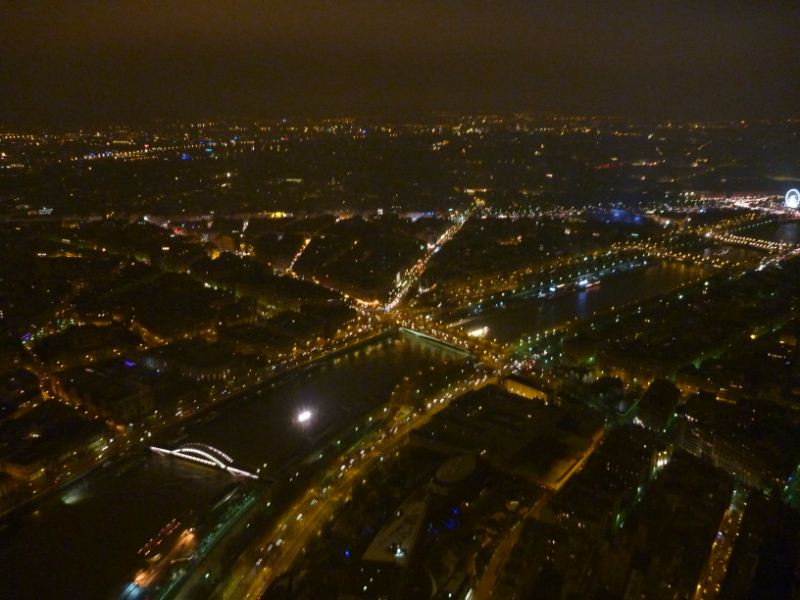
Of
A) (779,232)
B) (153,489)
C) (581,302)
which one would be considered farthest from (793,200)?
(153,489)

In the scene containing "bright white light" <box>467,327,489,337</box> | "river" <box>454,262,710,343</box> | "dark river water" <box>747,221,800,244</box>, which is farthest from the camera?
"dark river water" <box>747,221,800,244</box>

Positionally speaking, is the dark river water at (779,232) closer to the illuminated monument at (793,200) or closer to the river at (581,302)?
the illuminated monument at (793,200)

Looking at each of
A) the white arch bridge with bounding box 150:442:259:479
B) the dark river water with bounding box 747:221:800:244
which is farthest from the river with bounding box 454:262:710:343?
the white arch bridge with bounding box 150:442:259:479

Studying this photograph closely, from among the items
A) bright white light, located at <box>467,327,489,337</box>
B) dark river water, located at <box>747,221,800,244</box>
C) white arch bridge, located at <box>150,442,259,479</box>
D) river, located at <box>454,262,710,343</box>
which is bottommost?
dark river water, located at <box>747,221,800,244</box>

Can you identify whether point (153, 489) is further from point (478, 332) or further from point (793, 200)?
point (793, 200)

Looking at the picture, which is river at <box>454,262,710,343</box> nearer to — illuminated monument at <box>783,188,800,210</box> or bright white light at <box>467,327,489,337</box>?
bright white light at <box>467,327,489,337</box>

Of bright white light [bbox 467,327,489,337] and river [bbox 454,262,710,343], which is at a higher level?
bright white light [bbox 467,327,489,337]

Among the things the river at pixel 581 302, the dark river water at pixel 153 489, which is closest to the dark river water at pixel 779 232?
the river at pixel 581 302

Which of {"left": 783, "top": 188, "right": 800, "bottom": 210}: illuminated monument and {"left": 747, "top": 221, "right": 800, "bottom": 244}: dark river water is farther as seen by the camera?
{"left": 783, "top": 188, "right": 800, "bottom": 210}: illuminated monument

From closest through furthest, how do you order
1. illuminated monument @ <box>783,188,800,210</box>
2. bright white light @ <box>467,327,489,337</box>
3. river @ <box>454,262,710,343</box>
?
1. bright white light @ <box>467,327,489,337</box>
2. river @ <box>454,262,710,343</box>
3. illuminated monument @ <box>783,188,800,210</box>
